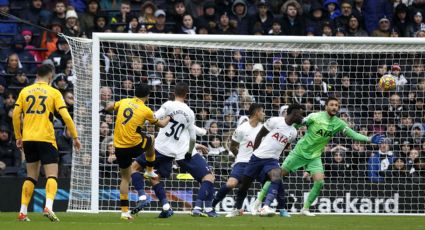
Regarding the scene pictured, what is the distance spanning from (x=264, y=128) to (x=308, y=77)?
3707mm

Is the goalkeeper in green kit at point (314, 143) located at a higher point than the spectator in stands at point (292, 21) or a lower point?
lower

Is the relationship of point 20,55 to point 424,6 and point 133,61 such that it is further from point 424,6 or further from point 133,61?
point 424,6

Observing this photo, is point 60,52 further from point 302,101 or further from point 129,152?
point 129,152

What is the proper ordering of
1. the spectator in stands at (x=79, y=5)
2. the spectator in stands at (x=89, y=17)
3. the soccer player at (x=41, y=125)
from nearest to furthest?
the soccer player at (x=41, y=125) → the spectator in stands at (x=89, y=17) → the spectator in stands at (x=79, y=5)

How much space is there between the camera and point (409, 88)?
21.9m

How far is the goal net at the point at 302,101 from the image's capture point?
69.5 ft

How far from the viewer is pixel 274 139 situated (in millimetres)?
18438

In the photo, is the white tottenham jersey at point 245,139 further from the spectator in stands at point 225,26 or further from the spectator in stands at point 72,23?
the spectator in stands at point 72,23

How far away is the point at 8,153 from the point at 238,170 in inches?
224

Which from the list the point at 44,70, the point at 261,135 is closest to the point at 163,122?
the point at 44,70

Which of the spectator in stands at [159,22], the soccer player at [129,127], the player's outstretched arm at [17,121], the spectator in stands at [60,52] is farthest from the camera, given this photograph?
the spectator in stands at [159,22]

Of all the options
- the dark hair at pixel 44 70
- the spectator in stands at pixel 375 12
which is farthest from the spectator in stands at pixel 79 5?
the dark hair at pixel 44 70

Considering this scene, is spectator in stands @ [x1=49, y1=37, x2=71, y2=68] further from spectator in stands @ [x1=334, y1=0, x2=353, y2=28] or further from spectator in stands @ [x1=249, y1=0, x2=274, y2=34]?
spectator in stands @ [x1=334, y1=0, x2=353, y2=28]

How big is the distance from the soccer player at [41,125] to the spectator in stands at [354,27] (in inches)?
432
